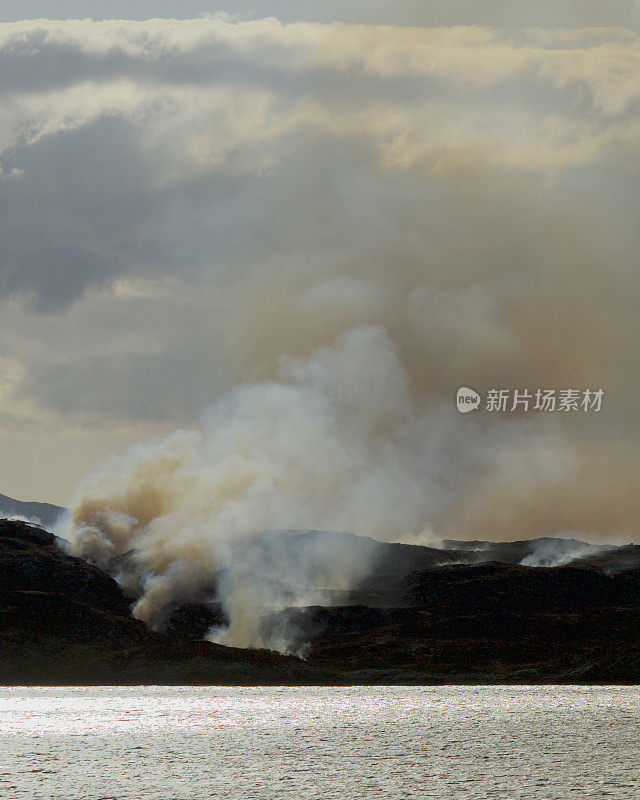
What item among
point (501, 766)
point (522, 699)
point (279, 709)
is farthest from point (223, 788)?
point (522, 699)

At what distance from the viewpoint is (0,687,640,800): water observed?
47.2m

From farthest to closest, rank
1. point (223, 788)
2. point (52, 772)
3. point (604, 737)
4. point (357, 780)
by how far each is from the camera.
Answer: point (604, 737) < point (52, 772) < point (357, 780) < point (223, 788)

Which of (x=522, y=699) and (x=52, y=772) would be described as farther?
(x=522, y=699)

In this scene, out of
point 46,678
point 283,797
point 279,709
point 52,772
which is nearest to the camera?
point 283,797

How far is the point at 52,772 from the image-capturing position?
182 ft

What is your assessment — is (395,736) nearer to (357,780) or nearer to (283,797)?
(357,780)

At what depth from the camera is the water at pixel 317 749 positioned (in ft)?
155

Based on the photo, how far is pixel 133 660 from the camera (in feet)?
641

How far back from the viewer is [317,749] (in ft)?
230

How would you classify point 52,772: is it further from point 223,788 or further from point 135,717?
point 135,717

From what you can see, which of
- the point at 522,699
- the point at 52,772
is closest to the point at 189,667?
the point at 522,699

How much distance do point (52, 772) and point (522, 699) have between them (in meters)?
108

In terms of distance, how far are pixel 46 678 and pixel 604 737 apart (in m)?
133

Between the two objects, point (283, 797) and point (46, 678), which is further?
point (46, 678)
